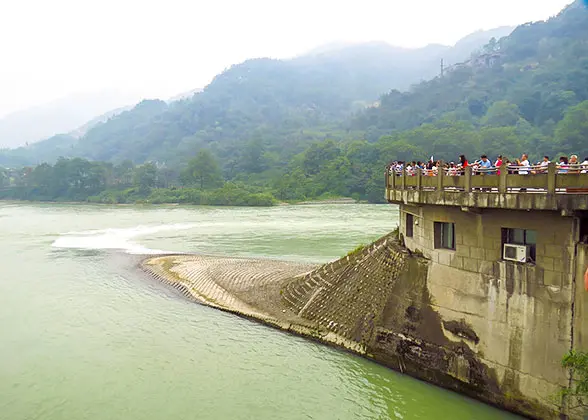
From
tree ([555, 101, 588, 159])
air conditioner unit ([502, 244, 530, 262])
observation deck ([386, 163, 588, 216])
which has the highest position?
tree ([555, 101, 588, 159])

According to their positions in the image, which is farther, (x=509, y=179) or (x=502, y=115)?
(x=502, y=115)

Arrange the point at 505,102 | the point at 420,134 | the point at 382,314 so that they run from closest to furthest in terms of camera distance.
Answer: the point at 382,314, the point at 420,134, the point at 505,102

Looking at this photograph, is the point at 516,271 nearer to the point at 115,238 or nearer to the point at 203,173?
the point at 115,238

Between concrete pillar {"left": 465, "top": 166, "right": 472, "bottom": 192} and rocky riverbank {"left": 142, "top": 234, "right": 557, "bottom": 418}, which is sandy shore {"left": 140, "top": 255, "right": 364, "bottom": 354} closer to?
rocky riverbank {"left": 142, "top": 234, "right": 557, "bottom": 418}

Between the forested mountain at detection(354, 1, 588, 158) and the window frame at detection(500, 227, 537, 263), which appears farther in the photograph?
the forested mountain at detection(354, 1, 588, 158)

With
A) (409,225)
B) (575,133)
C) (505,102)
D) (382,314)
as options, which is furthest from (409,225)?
(505,102)

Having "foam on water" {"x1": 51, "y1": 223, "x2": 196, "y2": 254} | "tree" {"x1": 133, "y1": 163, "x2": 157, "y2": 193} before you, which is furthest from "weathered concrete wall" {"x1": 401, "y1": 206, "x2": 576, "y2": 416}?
"tree" {"x1": 133, "y1": 163, "x2": 157, "y2": 193}
